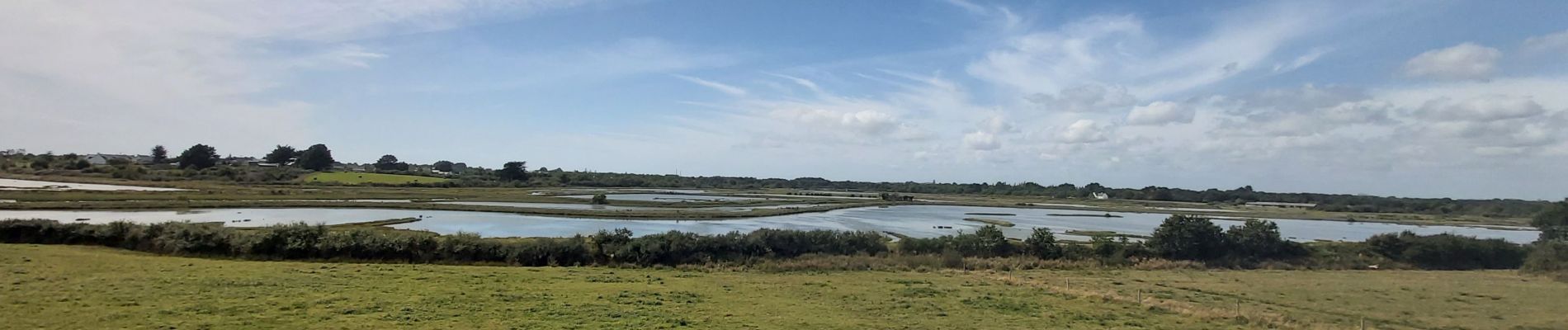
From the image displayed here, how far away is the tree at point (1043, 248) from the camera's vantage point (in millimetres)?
39094

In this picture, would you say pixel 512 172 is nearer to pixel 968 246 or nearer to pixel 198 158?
pixel 198 158

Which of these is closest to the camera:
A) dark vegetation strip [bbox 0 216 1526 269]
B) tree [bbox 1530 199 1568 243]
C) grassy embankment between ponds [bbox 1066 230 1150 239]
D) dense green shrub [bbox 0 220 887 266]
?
dense green shrub [bbox 0 220 887 266]

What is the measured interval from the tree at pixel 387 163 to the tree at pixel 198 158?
4183cm

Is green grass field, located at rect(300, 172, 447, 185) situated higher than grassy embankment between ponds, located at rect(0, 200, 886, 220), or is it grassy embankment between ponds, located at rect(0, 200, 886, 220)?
green grass field, located at rect(300, 172, 447, 185)

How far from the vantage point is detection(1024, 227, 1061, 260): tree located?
39.1 metres

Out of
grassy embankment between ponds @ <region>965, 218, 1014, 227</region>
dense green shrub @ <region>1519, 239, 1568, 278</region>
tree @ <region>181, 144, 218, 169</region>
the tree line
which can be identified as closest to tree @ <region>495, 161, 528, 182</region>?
the tree line

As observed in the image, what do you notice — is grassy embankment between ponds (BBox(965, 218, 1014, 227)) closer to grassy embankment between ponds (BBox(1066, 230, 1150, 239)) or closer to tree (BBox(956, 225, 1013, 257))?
grassy embankment between ponds (BBox(1066, 230, 1150, 239))

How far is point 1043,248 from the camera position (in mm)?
39125

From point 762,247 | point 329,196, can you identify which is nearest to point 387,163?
point 329,196

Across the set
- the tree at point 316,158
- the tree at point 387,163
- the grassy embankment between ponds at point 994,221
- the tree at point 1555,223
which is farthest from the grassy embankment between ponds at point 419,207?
the tree at point 387,163

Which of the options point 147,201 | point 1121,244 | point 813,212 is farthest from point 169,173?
point 1121,244

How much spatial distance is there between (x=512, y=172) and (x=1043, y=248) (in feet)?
358

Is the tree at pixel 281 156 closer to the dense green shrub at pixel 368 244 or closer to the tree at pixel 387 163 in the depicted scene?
the tree at pixel 387 163

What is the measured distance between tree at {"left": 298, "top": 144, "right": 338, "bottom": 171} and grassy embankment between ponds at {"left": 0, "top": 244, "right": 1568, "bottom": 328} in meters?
110
